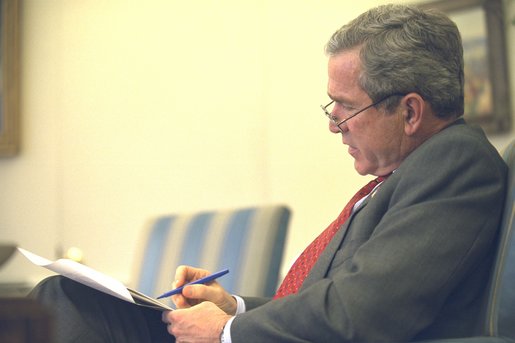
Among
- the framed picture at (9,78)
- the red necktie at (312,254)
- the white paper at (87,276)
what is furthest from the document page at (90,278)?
the framed picture at (9,78)

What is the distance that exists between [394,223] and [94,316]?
774 mm

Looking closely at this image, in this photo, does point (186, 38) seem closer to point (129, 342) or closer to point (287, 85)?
point (287, 85)

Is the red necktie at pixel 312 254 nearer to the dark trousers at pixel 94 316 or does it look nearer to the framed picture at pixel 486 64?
the dark trousers at pixel 94 316

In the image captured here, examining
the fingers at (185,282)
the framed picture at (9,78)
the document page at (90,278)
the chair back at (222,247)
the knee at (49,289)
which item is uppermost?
the framed picture at (9,78)

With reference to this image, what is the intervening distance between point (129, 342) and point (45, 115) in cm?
290

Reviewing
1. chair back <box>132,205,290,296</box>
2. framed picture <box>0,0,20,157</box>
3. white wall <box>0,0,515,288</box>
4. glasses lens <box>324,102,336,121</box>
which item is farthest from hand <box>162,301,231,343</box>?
framed picture <box>0,0,20,157</box>

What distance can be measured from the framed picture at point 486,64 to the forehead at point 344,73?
166 cm

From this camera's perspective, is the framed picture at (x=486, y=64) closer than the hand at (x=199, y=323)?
No

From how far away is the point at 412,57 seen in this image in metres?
2.00

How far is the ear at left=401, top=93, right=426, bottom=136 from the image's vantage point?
202 cm

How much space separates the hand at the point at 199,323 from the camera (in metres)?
1.92

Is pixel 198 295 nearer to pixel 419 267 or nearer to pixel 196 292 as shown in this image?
pixel 196 292

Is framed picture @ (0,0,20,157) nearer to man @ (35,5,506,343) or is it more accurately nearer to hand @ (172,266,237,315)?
hand @ (172,266,237,315)

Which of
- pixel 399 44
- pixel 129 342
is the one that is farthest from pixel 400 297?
pixel 129 342
